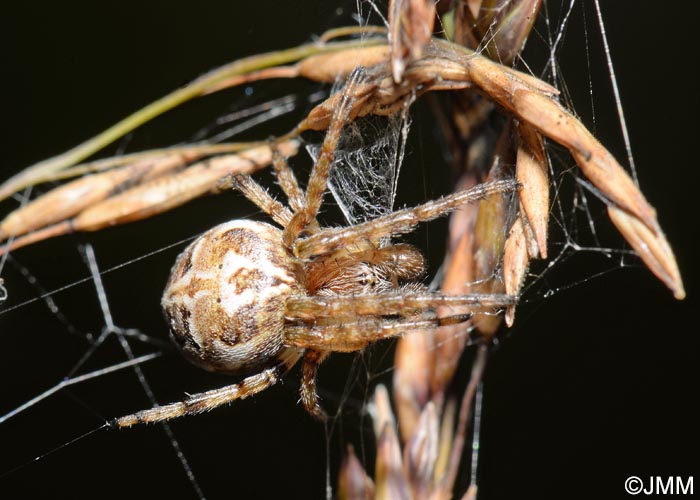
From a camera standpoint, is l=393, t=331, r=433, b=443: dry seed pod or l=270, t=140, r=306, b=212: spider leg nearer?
l=393, t=331, r=433, b=443: dry seed pod

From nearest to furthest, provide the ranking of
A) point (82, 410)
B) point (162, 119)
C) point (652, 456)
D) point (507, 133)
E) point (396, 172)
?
point (507, 133) → point (396, 172) → point (652, 456) → point (162, 119) → point (82, 410)

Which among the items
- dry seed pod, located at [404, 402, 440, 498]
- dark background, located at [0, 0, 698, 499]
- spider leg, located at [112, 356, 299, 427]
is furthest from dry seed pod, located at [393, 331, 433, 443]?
dark background, located at [0, 0, 698, 499]

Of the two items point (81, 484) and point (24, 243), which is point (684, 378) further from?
point (81, 484)

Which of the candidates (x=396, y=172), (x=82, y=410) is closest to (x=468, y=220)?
(x=396, y=172)

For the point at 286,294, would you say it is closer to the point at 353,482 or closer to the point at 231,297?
the point at 231,297

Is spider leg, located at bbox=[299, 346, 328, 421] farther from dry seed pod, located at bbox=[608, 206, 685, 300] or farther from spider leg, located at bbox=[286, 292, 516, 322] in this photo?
dry seed pod, located at bbox=[608, 206, 685, 300]

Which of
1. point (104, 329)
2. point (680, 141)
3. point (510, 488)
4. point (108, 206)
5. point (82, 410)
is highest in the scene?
point (680, 141)
